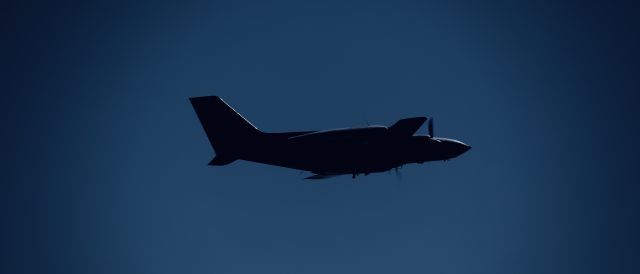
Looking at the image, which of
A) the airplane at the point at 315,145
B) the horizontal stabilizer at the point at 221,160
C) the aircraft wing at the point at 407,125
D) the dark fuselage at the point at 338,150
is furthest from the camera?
the horizontal stabilizer at the point at 221,160

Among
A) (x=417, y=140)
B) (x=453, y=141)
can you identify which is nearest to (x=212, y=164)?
(x=417, y=140)

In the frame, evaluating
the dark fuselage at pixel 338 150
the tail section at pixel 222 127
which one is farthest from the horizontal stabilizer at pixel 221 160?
the dark fuselage at pixel 338 150

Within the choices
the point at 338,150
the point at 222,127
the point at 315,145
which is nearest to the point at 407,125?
the point at 338,150

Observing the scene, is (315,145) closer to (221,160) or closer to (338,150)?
(338,150)

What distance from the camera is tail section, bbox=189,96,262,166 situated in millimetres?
46250

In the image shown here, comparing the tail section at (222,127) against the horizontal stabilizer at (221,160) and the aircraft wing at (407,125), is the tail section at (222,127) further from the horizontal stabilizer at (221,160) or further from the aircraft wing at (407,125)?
the aircraft wing at (407,125)

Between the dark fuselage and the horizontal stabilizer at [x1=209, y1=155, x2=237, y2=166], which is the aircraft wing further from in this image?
the horizontal stabilizer at [x1=209, y1=155, x2=237, y2=166]

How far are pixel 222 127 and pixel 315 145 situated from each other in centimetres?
972

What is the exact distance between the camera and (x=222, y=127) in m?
46.7

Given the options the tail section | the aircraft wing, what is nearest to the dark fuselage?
the aircraft wing

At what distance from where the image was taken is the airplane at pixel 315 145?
4344 centimetres

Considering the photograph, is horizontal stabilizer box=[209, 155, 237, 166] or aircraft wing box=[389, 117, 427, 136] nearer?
aircraft wing box=[389, 117, 427, 136]

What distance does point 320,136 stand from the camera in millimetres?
43406

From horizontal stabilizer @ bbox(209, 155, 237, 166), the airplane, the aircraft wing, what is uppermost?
the aircraft wing
